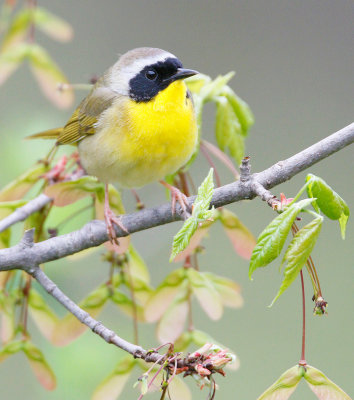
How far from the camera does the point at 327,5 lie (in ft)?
19.4

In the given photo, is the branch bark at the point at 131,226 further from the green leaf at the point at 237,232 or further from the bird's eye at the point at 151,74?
the bird's eye at the point at 151,74

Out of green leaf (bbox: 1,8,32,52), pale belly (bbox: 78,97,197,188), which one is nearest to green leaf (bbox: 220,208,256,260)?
pale belly (bbox: 78,97,197,188)

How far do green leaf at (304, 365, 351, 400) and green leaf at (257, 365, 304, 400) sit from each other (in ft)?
0.07

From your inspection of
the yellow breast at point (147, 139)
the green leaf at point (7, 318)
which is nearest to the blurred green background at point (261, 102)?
the yellow breast at point (147, 139)

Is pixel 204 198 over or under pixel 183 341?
over

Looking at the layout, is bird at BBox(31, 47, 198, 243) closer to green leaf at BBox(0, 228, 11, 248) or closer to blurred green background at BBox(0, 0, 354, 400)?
green leaf at BBox(0, 228, 11, 248)

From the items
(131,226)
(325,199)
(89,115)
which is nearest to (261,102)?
(89,115)

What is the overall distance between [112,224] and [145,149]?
0.38 m

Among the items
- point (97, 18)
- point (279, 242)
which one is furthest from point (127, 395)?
point (279, 242)

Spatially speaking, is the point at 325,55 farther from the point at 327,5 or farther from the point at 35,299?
the point at 35,299

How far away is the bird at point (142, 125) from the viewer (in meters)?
2.35

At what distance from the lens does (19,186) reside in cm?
227

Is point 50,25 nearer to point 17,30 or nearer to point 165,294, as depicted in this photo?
point 17,30

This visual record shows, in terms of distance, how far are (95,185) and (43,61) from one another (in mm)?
553
